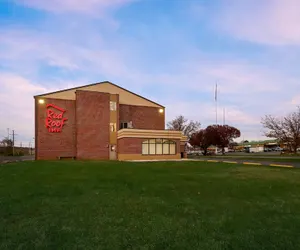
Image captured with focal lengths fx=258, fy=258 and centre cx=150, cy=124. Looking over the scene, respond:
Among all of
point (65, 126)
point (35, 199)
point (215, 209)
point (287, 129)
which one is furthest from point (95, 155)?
point (215, 209)

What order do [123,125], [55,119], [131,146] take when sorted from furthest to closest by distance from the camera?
1. [123,125]
2. [55,119]
3. [131,146]

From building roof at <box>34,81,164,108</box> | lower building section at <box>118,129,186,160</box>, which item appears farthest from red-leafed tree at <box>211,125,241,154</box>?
lower building section at <box>118,129,186,160</box>

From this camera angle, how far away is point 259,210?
629cm

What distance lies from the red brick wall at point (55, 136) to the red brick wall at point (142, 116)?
7524mm

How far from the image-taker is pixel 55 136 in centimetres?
3431

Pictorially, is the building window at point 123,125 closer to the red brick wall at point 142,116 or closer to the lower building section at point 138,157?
the red brick wall at point 142,116

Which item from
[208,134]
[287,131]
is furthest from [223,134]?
[287,131]

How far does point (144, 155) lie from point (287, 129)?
19.0 m

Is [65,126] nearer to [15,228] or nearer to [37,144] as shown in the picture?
[37,144]

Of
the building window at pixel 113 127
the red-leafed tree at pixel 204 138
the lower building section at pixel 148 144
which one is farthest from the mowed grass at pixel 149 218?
the red-leafed tree at pixel 204 138

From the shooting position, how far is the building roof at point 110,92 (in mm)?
35188

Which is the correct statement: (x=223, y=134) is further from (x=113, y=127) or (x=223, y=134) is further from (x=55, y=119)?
(x=55, y=119)

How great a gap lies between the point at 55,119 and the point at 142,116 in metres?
13.0

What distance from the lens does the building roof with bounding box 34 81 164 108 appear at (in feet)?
115
